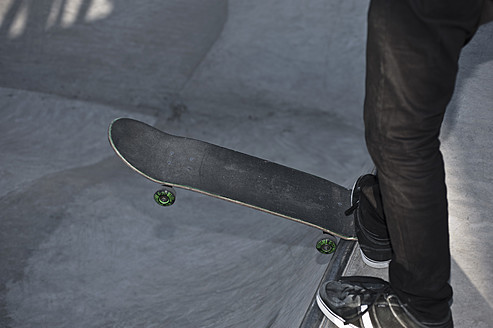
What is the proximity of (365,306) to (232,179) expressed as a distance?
37.7 inches

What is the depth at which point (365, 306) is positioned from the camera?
1.44 meters

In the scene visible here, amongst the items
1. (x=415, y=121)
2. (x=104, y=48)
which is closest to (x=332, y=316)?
(x=415, y=121)

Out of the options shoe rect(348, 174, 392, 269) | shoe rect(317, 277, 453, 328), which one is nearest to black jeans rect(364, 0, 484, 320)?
shoe rect(317, 277, 453, 328)

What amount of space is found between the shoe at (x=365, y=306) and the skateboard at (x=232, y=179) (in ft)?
1.51

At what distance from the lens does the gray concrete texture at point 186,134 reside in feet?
7.45

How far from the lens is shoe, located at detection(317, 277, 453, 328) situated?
1303 millimetres

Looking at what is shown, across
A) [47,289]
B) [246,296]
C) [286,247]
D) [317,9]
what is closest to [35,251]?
[47,289]

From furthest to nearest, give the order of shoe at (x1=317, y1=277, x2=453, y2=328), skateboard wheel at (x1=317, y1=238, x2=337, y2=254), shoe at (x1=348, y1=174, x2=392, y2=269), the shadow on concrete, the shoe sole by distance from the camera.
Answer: the shadow on concrete → skateboard wheel at (x1=317, y1=238, x2=337, y2=254) → shoe at (x1=348, y1=174, x2=392, y2=269) → the shoe sole → shoe at (x1=317, y1=277, x2=453, y2=328)

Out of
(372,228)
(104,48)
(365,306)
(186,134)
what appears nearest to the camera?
(365,306)

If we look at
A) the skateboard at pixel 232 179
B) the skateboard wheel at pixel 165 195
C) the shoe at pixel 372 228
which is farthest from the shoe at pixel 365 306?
the skateboard wheel at pixel 165 195

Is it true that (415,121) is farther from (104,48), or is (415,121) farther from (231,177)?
(104,48)

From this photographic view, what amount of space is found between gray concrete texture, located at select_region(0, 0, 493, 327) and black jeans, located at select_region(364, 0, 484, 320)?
0.51 meters

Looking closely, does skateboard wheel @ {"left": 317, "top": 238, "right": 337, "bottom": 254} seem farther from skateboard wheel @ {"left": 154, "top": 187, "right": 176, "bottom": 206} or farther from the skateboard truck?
skateboard wheel @ {"left": 154, "top": 187, "right": 176, "bottom": 206}

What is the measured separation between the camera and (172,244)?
2799mm
